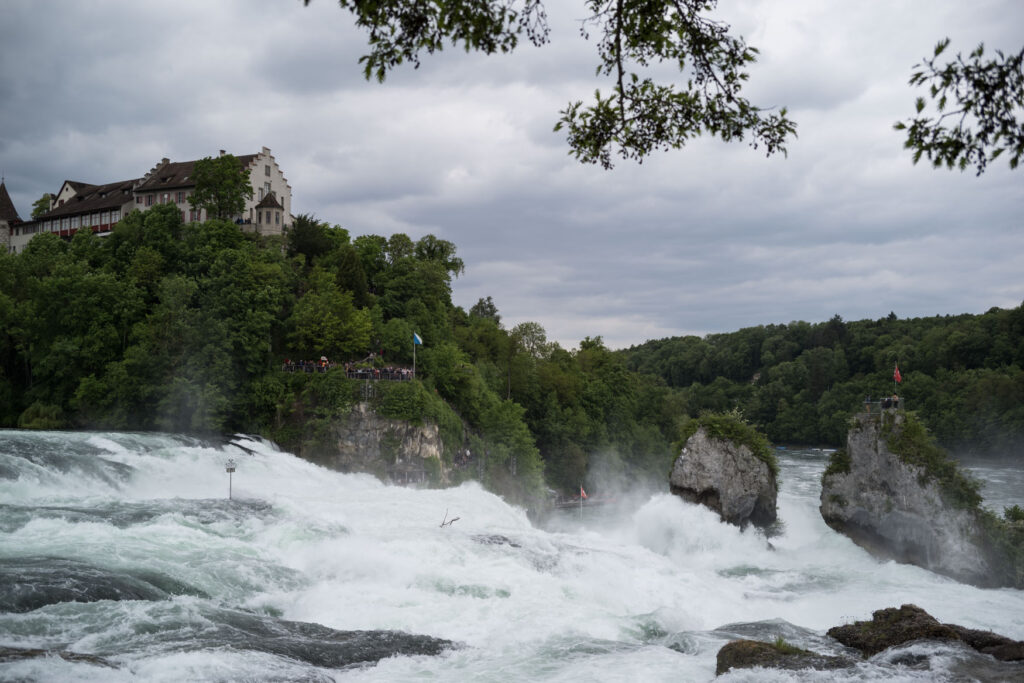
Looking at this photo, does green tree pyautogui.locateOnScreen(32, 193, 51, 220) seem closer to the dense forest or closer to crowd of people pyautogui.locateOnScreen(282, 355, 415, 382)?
the dense forest

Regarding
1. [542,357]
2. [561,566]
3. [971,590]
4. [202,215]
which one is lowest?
[971,590]

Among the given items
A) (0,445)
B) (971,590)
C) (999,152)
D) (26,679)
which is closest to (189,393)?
(0,445)

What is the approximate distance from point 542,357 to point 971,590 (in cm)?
5017

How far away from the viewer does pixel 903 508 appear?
98.8 feet

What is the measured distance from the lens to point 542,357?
2931 inches

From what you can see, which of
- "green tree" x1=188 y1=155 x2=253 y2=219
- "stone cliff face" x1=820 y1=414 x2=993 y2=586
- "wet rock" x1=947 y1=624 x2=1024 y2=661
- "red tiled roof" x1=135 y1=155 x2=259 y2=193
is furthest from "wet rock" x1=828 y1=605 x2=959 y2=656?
"red tiled roof" x1=135 y1=155 x2=259 y2=193

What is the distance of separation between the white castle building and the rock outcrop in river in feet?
128

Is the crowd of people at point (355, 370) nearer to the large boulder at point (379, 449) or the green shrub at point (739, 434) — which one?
the large boulder at point (379, 449)

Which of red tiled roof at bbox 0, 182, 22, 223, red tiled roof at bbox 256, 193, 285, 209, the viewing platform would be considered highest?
red tiled roof at bbox 0, 182, 22, 223

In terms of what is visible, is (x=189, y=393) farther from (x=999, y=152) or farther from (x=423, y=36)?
(x=999, y=152)

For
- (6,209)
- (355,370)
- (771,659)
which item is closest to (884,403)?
(771,659)

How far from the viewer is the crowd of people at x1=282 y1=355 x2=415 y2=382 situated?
141 feet

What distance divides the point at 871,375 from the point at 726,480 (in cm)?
8545

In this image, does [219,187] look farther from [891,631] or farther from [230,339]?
[891,631]
